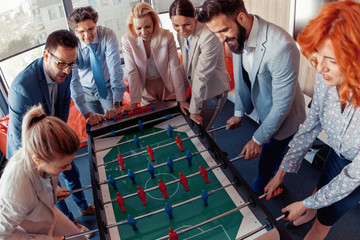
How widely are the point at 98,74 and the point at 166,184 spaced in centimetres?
149

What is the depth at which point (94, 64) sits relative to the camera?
284 centimetres

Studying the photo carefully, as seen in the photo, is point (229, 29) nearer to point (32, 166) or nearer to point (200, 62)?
point (200, 62)

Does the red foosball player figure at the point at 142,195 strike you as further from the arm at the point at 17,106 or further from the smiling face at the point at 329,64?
the smiling face at the point at 329,64

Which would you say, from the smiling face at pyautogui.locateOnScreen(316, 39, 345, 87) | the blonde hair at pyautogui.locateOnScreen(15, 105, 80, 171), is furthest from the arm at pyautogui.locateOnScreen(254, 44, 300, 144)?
the blonde hair at pyautogui.locateOnScreen(15, 105, 80, 171)

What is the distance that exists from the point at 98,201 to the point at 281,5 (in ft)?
9.54

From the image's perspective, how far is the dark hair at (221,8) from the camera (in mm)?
1730

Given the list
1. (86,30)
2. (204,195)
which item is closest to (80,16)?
(86,30)

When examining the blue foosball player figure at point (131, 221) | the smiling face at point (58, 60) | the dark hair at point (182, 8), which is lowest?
the blue foosball player figure at point (131, 221)

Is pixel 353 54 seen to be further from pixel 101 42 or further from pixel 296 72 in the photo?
pixel 101 42

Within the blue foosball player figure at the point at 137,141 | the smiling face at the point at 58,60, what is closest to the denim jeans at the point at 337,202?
the blue foosball player figure at the point at 137,141

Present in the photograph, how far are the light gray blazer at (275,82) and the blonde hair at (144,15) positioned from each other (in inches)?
30.3

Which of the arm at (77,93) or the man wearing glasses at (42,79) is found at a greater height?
the man wearing glasses at (42,79)

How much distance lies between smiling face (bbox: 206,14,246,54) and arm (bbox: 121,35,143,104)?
39.9 inches

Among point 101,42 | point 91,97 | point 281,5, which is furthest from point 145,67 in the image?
point 281,5
